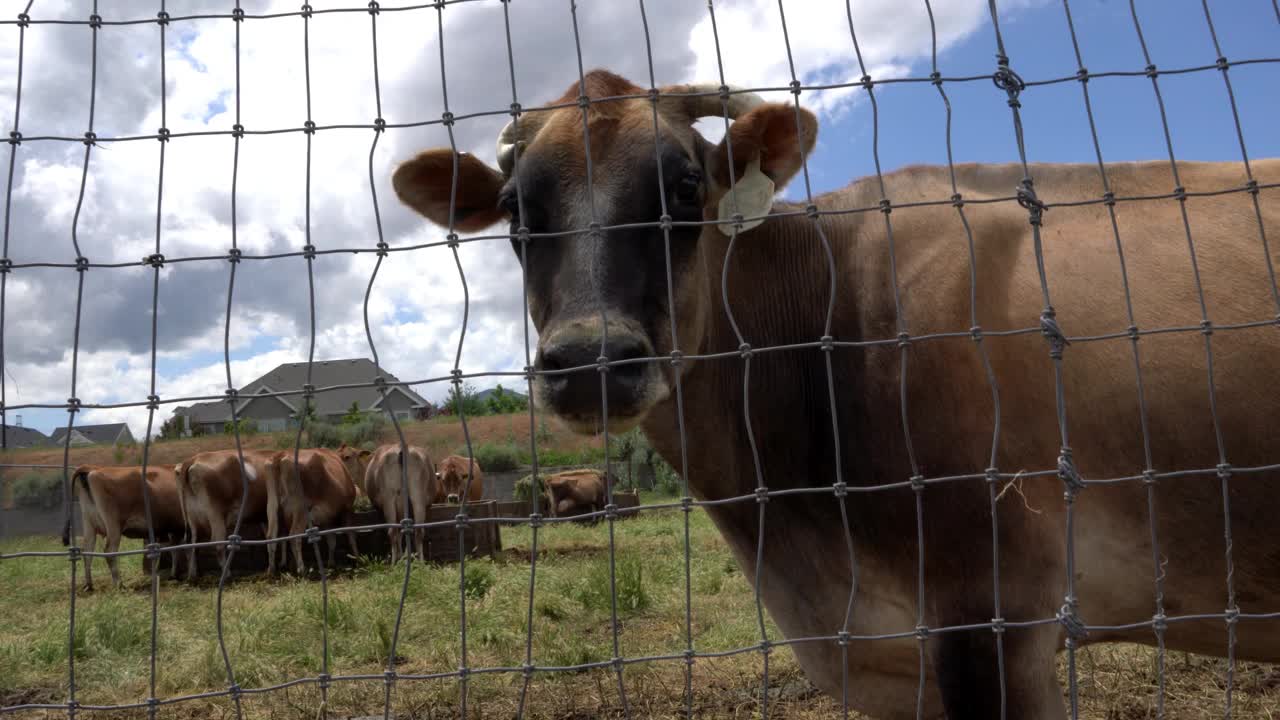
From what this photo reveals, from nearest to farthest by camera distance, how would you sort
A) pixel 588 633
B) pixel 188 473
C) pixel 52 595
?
pixel 588 633 < pixel 52 595 < pixel 188 473

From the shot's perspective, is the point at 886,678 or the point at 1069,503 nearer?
the point at 1069,503

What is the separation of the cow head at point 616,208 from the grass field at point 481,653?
9.34 ft

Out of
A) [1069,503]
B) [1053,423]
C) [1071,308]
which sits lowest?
[1069,503]

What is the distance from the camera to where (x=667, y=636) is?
738 cm

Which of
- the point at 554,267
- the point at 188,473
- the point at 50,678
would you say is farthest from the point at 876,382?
the point at 188,473

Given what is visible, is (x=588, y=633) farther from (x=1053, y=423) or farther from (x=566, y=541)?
(x=566, y=541)

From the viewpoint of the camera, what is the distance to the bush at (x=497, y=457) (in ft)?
99.5

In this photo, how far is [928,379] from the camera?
3.16 m

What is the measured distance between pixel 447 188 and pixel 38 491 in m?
36.1

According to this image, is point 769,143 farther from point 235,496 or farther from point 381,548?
point 235,496

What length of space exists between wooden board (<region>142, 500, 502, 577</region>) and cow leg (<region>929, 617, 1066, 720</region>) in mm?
10095

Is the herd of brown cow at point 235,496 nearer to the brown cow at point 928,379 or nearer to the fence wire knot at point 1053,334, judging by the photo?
the brown cow at point 928,379

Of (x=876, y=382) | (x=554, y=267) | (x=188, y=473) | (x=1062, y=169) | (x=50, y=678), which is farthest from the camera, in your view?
(x=188, y=473)

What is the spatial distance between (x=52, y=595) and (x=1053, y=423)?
1383cm
